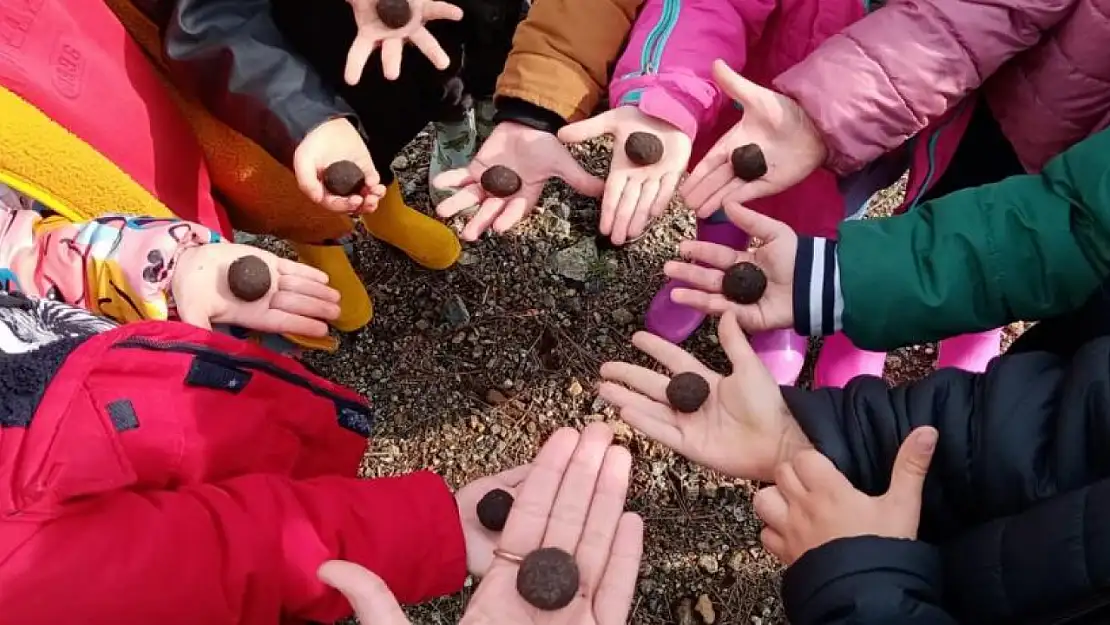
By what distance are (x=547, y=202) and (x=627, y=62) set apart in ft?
3.35

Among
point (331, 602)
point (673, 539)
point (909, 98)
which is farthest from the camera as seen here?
point (673, 539)

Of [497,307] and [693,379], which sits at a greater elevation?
[693,379]

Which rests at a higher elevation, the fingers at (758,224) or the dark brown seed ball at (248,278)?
the dark brown seed ball at (248,278)

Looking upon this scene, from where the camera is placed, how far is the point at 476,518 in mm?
1614

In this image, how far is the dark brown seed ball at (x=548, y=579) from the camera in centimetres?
139

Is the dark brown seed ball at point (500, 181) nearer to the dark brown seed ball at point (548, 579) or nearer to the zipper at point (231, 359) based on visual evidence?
the zipper at point (231, 359)

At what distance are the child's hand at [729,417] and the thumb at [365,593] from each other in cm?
60

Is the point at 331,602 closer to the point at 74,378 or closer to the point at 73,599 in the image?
the point at 73,599

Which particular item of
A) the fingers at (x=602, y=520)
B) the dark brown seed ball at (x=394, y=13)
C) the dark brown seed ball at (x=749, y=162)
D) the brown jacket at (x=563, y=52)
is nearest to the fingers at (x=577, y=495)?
the fingers at (x=602, y=520)

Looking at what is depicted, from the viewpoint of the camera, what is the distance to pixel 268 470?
58.2 inches

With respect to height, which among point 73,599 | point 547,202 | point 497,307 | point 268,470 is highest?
point 73,599

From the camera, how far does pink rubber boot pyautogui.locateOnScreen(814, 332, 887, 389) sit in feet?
7.76

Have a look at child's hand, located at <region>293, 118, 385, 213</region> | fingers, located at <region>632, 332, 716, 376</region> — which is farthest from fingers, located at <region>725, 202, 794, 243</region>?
child's hand, located at <region>293, 118, 385, 213</region>

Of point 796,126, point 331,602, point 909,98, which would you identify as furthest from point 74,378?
point 909,98
